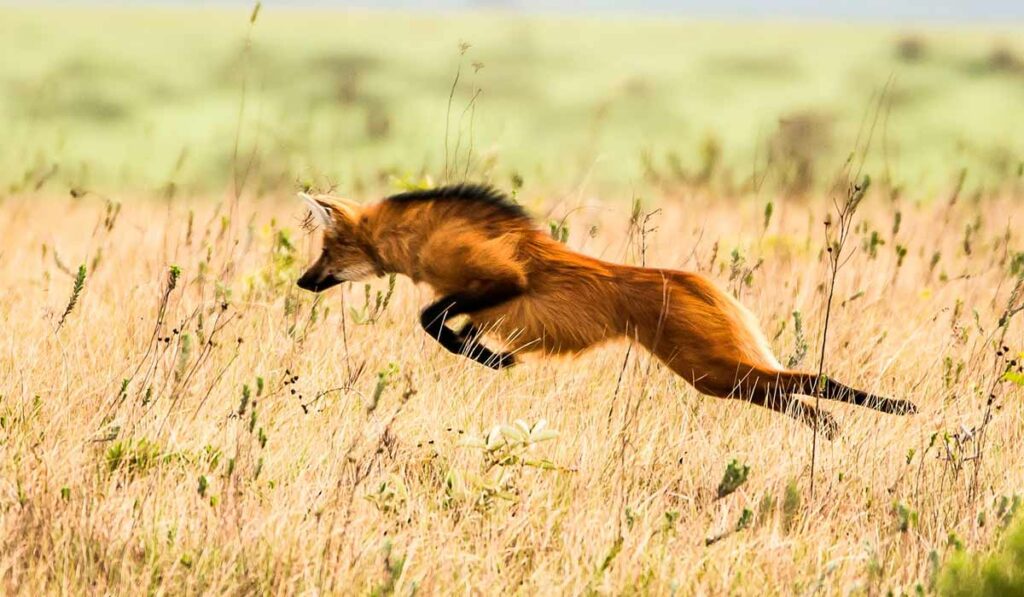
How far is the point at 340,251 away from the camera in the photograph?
18.2 ft

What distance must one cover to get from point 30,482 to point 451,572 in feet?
4.09

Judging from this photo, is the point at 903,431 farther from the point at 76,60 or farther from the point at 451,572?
the point at 76,60

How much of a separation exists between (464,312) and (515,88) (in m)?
23.1

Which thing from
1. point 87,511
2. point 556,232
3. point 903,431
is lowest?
point 87,511

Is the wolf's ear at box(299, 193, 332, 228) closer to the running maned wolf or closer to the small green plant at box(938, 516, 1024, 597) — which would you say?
the running maned wolf

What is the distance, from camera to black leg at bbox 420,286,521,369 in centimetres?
498

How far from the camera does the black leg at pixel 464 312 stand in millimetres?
4980

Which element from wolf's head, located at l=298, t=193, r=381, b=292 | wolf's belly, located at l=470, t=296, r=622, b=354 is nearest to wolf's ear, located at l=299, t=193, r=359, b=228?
wolf's head, located at l=298, t=193, r=381, b=292

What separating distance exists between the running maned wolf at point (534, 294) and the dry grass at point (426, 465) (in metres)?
0.16

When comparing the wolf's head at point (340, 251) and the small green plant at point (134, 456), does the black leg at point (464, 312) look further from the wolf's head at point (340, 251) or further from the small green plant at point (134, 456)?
the small green plant at point (134, 456)

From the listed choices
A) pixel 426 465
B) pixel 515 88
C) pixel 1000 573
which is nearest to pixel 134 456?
pixel 426 465

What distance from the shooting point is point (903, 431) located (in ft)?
15.1

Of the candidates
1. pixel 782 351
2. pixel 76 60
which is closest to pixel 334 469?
pixel 782 351

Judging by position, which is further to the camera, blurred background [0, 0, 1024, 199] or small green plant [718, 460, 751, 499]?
blurred background [0, 0, 1024, 199]
